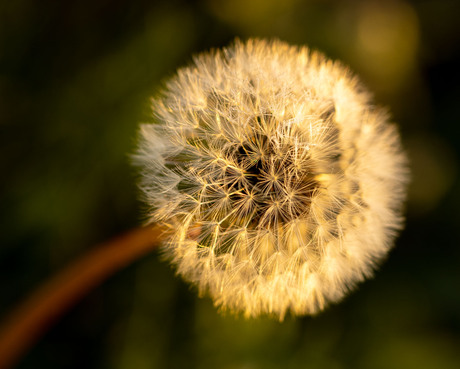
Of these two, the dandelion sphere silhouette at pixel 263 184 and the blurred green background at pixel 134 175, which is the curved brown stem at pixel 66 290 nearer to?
the dandelion sphere silhouette at pixel 263 184

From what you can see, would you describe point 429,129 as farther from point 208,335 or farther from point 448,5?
point 208,335

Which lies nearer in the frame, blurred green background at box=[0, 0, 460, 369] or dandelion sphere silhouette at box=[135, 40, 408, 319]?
dandelion sphere silhouette at box=[135, 40, 408, 319]

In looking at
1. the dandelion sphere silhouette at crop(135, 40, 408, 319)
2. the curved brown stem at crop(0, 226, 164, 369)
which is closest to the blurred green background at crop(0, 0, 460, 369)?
the curved brown stem at crop(0, 226, 164, 369)

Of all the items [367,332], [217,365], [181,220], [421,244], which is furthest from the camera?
[421,244]

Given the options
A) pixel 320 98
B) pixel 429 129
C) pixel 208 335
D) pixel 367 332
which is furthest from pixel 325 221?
pixel 429 129

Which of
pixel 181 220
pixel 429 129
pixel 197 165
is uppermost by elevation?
pixel 197 165

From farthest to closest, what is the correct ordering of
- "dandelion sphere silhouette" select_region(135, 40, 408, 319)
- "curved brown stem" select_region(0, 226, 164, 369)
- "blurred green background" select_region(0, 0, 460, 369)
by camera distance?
1. "blurred green background" select_region(0, 0, 460, 369)
2. "curved brown stem" select_region(0, 226, 164, 369)
3. "dandelion sphere silhouette" select_region(135, 40, 408, 319)

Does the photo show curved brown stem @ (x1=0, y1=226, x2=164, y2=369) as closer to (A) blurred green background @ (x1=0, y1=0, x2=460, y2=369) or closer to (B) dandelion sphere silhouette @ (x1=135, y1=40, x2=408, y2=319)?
(B) dandelion sphere silhouette @ (x1=135, y1=40, x2=408, y2=319)
